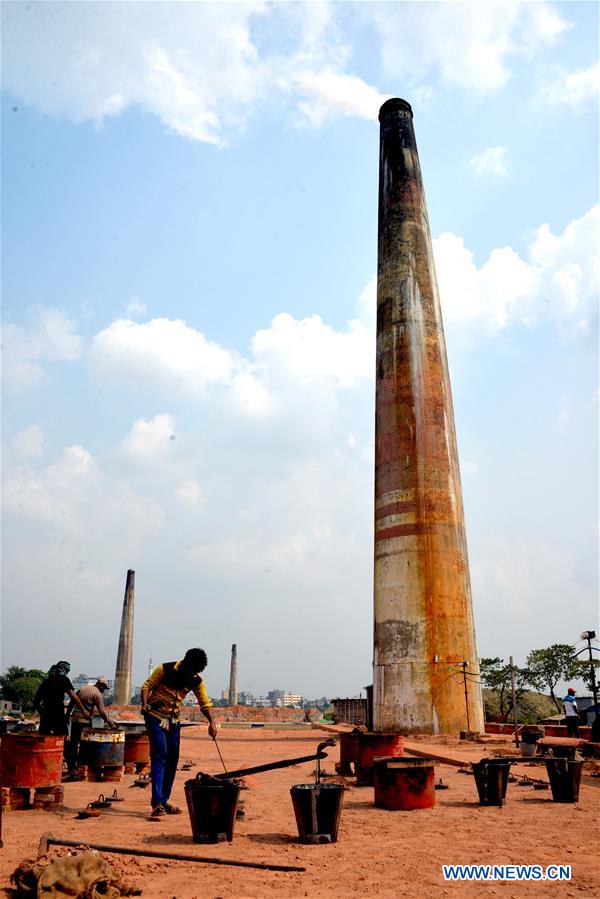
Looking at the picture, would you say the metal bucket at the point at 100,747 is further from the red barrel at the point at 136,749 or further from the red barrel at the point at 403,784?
the red barrel at the point at 403,784

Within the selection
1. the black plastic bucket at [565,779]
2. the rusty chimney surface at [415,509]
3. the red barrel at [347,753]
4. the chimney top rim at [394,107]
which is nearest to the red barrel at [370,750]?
the red barrel at [347,753]

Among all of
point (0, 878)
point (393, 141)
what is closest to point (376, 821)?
point (0, 878)

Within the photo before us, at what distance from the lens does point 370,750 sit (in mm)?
9461

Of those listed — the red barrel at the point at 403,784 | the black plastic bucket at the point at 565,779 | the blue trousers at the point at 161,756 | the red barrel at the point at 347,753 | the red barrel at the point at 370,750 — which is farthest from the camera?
the red barrel at the point at 347,753

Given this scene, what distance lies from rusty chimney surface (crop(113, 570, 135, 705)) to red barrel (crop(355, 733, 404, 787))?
34.8 meters

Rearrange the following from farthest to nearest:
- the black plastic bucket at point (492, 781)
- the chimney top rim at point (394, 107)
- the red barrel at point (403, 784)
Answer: the chimney top rim at point (394, 107), the black plastic bucket at point (492, 781), the red barrel at point (403, 784)

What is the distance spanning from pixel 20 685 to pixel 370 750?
54610 mm

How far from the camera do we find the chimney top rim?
84.9ft

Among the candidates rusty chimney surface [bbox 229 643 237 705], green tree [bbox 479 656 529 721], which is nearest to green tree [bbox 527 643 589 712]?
green tree [bbox 479 656 529 721]

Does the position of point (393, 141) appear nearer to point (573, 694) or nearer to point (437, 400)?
point (437, 400)

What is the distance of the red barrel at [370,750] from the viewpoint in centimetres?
925

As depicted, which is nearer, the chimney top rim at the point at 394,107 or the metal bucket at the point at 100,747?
the metal bucket at the point at 100,747

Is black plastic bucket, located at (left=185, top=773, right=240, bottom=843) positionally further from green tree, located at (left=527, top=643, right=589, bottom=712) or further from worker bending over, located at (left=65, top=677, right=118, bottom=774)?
green tree, located at (left=527, top=643, right=589, bottom=712)

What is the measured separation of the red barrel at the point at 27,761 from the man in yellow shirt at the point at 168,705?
3.98 feet
